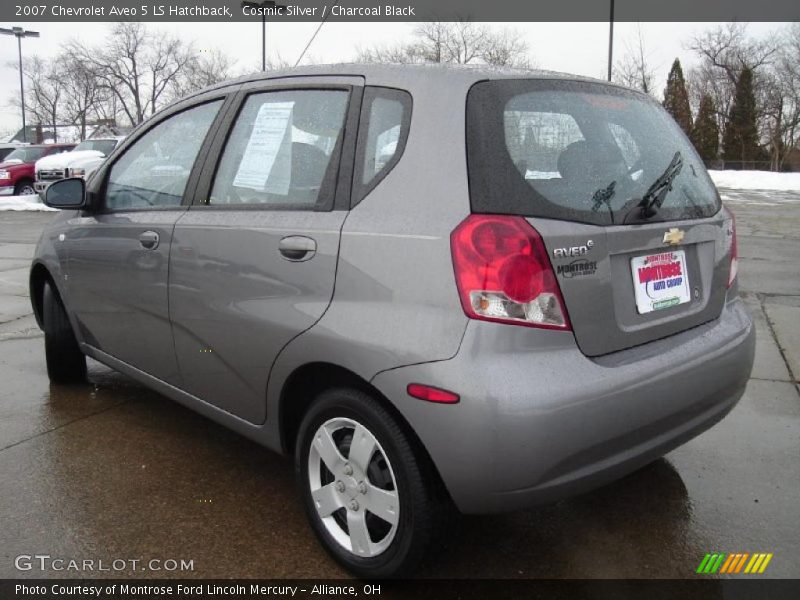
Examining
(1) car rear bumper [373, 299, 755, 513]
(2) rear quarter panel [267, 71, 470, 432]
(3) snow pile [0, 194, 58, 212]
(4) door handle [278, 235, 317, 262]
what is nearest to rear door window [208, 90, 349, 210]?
(4) door handle [278, 235, 317, 262]

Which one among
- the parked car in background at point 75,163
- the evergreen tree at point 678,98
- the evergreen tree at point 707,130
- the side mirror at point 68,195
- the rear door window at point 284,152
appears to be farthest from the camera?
the evergreen tree at point 707,130

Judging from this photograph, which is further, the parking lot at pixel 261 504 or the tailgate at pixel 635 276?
the parking lot at pixel 261 504

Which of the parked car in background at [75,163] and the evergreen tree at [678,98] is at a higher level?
the evergreen tree at [678,98]

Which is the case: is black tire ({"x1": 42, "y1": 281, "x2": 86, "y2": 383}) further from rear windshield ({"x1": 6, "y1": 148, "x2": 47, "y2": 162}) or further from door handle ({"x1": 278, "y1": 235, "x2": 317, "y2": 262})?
rear windshield ({"x1": 6, "y1": 148, "x2": 47, "y2": 162})

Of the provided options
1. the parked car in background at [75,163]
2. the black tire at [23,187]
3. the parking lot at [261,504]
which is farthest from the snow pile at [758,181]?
the parking lot at [261,504]

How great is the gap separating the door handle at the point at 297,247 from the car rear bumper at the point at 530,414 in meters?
0.53

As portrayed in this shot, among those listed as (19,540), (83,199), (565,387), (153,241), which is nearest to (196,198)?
(153,241)

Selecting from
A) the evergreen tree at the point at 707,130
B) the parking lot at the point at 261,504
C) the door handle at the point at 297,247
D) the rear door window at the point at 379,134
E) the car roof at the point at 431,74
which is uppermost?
the evergreen tree at the point at 707,130

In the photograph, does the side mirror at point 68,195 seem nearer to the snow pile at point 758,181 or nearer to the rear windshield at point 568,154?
the rear windshield at point 568,154

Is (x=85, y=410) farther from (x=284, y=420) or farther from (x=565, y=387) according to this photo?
(x=565, y=387)

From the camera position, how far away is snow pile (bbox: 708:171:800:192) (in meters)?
32.5

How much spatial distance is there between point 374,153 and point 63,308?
103 inches

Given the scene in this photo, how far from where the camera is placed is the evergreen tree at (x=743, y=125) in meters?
47.8

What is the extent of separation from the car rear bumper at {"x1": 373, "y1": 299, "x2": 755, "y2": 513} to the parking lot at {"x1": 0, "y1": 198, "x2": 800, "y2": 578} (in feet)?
1.71
